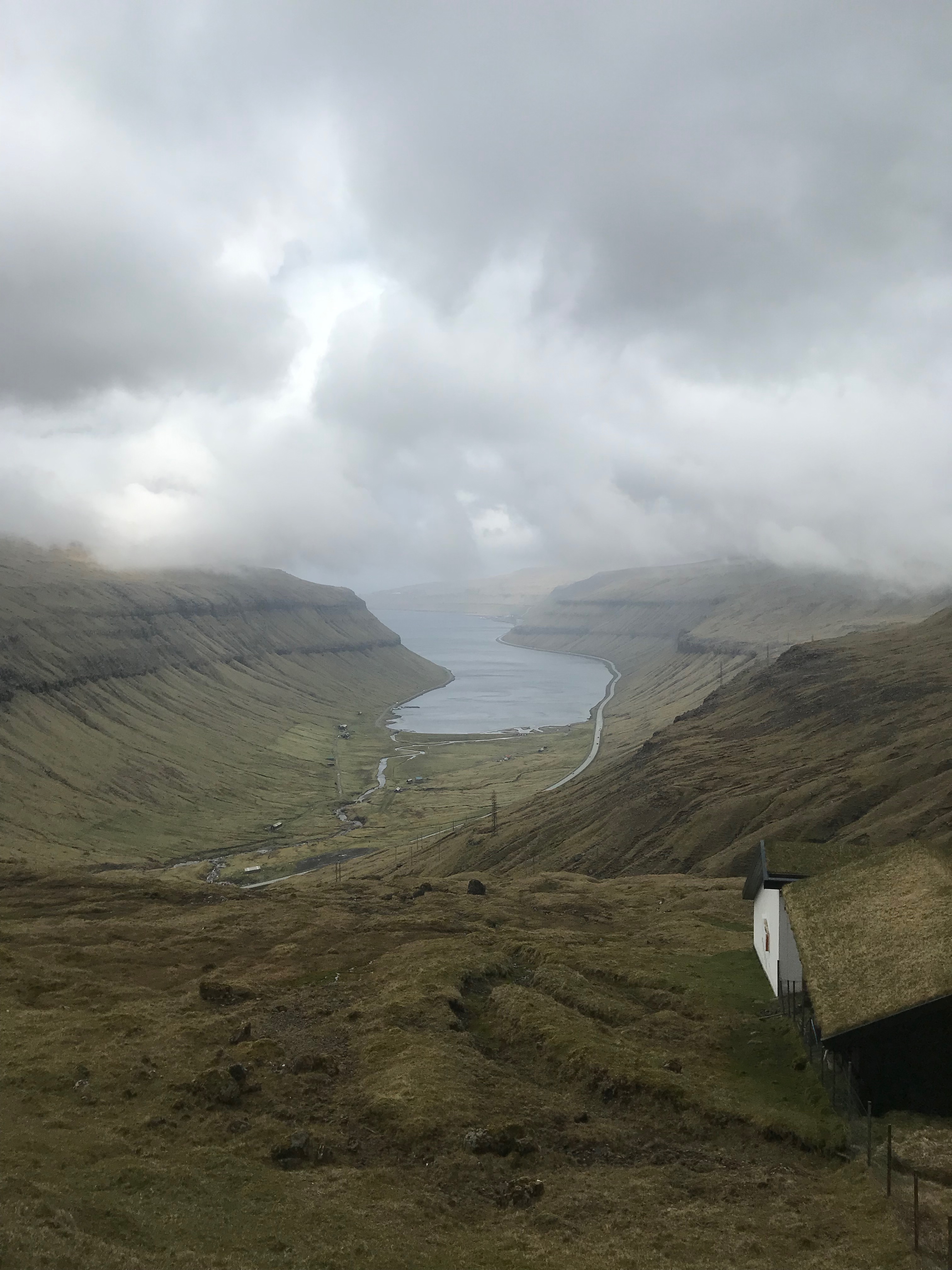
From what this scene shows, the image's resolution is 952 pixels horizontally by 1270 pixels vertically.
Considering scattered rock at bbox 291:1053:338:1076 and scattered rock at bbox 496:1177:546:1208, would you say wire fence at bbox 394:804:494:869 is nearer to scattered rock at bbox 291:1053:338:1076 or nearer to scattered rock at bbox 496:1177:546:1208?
scattered rock at bbox 291:1053:338:1076

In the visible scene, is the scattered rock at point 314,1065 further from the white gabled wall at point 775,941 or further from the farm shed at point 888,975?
the white gabled wall at point 775,941

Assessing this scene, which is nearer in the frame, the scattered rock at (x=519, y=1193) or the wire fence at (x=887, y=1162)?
the wire fence at (x=887, y=1162)

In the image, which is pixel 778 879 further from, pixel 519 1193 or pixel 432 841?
pixel 432 841

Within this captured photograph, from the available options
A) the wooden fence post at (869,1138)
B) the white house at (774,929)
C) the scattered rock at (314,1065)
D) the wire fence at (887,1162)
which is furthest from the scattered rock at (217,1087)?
the white house at (774,929)

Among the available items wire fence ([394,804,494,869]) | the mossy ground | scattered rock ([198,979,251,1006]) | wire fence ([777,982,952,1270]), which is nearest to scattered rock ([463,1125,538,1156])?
the mossy ground

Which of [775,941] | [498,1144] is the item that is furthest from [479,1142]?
[775,941]

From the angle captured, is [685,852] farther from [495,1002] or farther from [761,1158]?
[761,1158]
